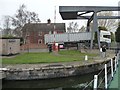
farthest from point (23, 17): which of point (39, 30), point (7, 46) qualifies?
point (7, 46)

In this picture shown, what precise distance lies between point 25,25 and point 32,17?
106 inches

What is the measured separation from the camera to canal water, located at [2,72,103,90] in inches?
552

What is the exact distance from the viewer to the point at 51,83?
15.0m

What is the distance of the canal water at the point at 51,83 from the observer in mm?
14010

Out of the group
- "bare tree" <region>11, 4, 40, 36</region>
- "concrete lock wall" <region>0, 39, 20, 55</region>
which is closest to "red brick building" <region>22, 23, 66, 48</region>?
"bare tree" <region>11, 4, 40, 36</region>

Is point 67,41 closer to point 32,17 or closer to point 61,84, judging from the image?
point 32,17

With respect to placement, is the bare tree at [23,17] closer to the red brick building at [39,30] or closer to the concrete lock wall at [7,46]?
the red brick building at [39,30]

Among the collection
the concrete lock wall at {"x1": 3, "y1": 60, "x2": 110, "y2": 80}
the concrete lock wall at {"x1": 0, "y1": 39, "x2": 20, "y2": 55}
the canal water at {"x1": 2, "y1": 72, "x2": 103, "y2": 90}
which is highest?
the concrete lock wall at {"x1": 0, "y1": 39, "x2": 20, "y2": 55}

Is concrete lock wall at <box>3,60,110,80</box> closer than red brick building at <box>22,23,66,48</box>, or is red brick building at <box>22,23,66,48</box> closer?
concrete lock wall at <box>3,60,110,80</box>

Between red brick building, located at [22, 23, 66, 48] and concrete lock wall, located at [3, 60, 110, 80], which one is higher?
red brick building, located at [22, 23, 66, 48]

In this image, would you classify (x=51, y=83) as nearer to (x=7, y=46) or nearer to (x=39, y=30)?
(x=7, y=46)

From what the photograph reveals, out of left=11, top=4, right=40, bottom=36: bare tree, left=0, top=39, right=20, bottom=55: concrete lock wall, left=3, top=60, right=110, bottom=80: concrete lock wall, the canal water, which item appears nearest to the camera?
the canal water

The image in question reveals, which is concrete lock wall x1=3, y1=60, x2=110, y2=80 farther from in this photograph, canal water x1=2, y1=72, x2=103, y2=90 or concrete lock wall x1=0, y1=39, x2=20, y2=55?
concrete lock wall x1=0, y1=39, x2=20, y2=55

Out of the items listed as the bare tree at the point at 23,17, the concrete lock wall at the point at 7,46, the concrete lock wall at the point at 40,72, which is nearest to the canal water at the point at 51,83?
the concrete lock wall at the point at 40,72
